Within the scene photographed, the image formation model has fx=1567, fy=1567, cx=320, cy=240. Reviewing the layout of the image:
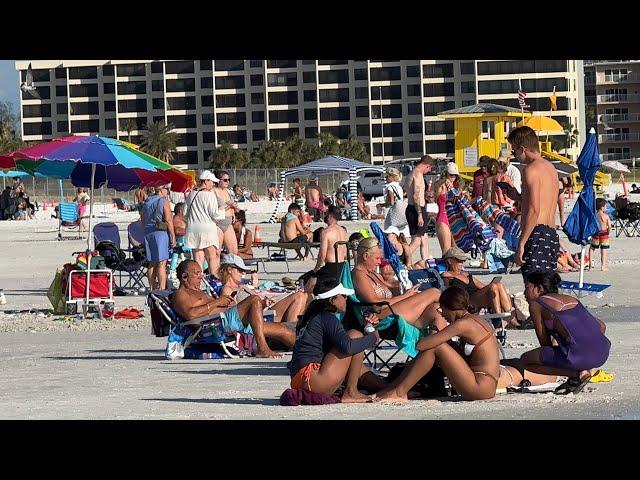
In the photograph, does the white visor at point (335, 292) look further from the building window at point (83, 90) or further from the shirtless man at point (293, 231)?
the building window at point (83, 90)

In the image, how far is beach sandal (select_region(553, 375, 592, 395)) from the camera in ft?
32.9

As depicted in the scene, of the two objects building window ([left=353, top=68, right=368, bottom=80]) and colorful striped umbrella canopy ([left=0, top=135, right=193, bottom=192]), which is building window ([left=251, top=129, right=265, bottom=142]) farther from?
colorful striped umbrella canopy ([left=0, top=135, right=193, bottom=192])

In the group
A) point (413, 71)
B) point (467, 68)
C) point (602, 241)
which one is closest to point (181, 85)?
point (413, 71)

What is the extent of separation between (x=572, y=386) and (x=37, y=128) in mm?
116523

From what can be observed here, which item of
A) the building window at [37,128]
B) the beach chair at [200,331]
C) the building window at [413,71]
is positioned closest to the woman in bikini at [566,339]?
the beach chair at [200,331]

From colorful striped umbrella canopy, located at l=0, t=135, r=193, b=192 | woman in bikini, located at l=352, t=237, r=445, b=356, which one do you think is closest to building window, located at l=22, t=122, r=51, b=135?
colorful striped umbrella canopy, located at l=0, t=135, r=193, b=192

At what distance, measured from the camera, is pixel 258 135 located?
387 ft

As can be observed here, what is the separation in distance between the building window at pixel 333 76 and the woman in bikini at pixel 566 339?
107 metres

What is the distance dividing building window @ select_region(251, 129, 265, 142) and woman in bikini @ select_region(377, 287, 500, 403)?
107812mm

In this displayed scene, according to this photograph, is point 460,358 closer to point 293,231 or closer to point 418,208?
point 418,208

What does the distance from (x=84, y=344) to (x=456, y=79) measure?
3992 inches
